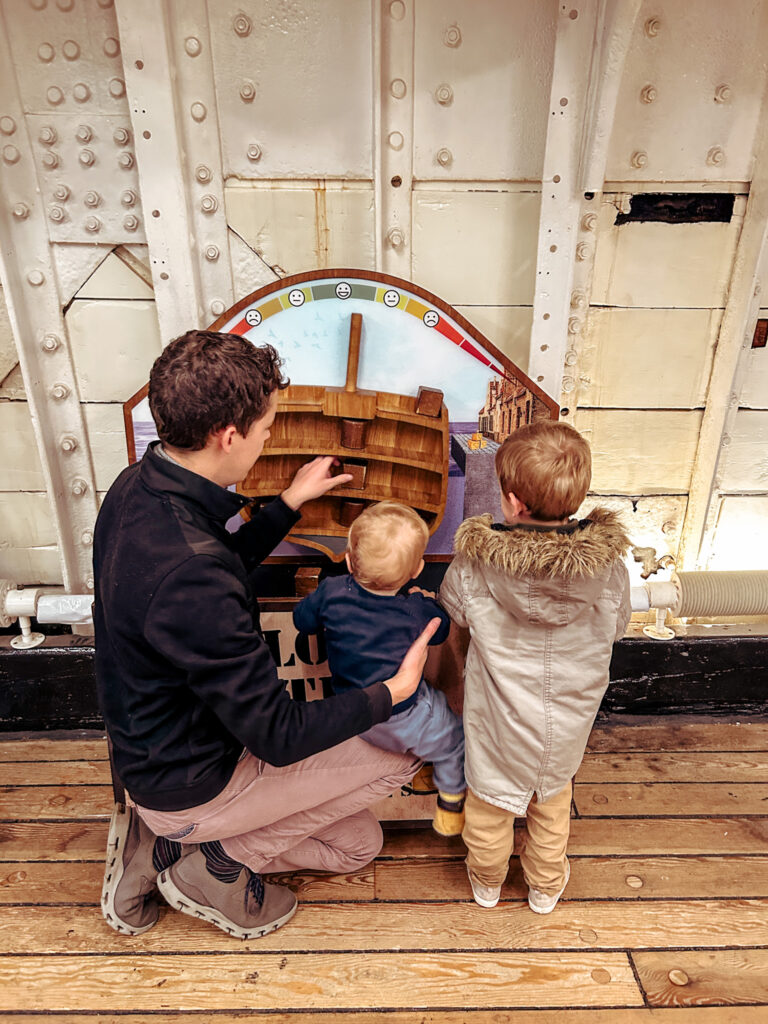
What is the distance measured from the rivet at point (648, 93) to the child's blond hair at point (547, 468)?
117 centimetres

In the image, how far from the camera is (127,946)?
1742 millimetres

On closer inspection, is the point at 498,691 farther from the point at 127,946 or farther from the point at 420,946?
the point at 127,946

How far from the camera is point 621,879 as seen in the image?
192 cm

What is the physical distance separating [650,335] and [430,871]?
1824mm

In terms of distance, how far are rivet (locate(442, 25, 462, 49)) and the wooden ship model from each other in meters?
0.84

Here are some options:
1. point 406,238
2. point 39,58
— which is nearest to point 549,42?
point 406,238

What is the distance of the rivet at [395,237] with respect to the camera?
2.07 metres

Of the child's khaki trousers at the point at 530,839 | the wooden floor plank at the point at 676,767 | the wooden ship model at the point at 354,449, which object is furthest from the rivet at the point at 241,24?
the wooden floor plank at the point at 676,767

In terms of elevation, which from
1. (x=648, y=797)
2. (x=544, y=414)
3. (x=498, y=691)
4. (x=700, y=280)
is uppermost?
(x=700, y=280)

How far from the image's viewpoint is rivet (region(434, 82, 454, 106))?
76.3 inches

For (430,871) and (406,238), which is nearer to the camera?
(430,871)

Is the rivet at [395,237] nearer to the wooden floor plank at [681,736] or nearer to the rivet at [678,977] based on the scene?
the wooden floor plank at [681,736]

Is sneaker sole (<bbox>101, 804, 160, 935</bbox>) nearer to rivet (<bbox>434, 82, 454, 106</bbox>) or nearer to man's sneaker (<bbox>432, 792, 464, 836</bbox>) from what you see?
man's sneaker (<bbox>432, 792, 464, 836</bbox>)

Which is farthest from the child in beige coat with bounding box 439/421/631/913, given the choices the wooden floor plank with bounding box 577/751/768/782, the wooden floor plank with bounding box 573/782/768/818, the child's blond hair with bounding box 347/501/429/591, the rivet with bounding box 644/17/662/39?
the rivet with bounding box 644/17/662/39
